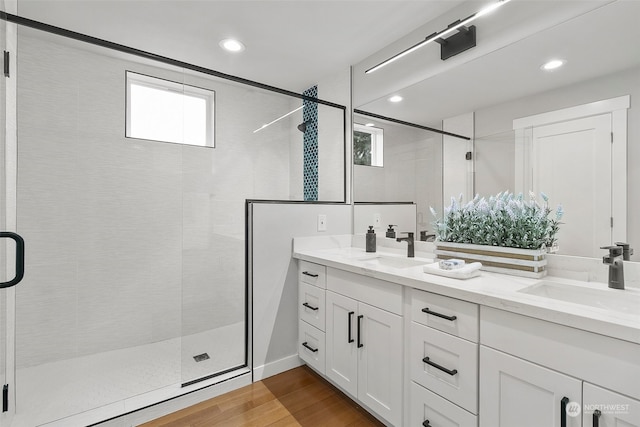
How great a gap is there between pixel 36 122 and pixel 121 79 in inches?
24.5

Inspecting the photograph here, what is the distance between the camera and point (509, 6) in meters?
1.59

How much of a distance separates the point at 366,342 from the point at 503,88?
1.58m

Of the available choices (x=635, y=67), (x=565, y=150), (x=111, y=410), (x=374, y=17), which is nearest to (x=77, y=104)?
(x=111, y=410)

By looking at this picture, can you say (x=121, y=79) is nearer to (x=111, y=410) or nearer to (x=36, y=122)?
(x=36, y=122)

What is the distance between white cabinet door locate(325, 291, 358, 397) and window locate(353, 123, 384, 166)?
3.79 ft

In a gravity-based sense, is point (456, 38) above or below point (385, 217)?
above

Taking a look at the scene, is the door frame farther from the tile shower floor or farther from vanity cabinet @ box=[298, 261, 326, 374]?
the tile shower floor

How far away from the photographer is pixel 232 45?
2287 millimetres

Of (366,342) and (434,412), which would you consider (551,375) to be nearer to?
(434,412)

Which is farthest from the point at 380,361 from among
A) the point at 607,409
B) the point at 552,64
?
the point at 552,64

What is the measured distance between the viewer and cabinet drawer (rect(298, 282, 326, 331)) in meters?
2.00

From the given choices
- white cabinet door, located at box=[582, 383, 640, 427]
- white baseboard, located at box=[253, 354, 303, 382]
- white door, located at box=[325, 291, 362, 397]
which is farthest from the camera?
white baseboard, located at box=[253, 354, 303, 382]

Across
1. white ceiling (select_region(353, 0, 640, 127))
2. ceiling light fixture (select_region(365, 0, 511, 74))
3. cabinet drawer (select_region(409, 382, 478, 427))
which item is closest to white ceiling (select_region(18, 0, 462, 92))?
ceiling light fixture (select_region(365, 0, 511, 74))

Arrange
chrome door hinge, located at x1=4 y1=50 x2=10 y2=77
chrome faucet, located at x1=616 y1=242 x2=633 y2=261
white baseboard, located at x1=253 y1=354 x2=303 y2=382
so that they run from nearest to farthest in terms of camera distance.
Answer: chrome faucet, located at x1=616 y1=242 x2=633 y2=261 < chrome door hinge, located at x1=4 y1=50 x2=10 y2=77 < white baseboard, located at x1=253 y1=354 x2=303 y2=382
